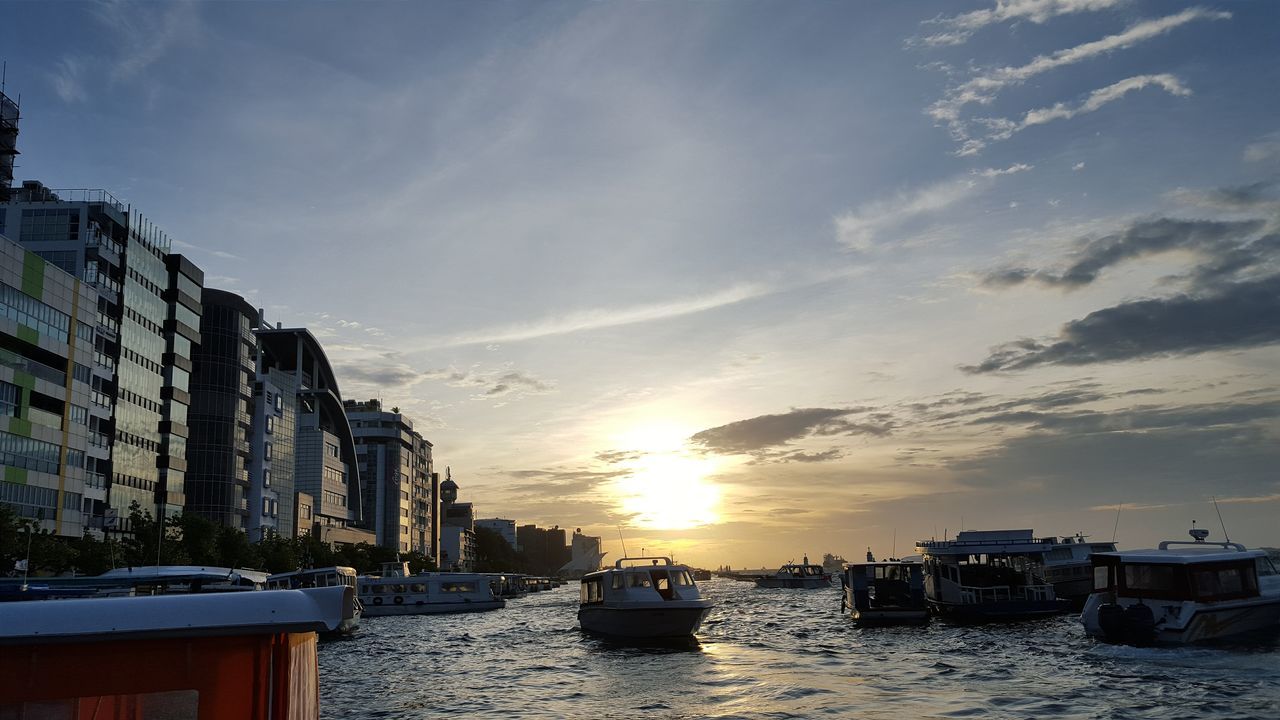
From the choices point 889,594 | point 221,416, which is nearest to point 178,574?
point 889,594

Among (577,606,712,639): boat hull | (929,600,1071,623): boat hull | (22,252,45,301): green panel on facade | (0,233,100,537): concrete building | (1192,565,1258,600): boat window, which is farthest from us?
(22,252,45,301): green panel on facade

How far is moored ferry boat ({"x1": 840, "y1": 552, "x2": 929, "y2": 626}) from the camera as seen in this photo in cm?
5844

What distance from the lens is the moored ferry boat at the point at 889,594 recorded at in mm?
58438

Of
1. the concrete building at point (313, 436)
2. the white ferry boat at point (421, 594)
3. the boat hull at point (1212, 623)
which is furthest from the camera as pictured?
the concrete building at point (313, 436)

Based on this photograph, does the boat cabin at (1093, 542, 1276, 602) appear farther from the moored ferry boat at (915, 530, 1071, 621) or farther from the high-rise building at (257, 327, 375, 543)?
the high-rise building at (257, 327, 375, 543)

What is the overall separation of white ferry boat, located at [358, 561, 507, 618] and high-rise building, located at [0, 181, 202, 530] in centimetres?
2625

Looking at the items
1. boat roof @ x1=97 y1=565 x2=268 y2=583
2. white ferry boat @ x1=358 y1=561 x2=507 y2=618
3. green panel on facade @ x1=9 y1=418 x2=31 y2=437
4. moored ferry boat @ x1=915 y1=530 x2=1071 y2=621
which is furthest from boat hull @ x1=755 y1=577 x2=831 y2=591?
boat roof @ x1=97 y1=565 x2=268 y2=583

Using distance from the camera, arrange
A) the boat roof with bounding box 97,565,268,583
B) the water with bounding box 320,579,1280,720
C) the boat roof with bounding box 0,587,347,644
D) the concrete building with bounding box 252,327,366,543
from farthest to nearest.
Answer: the concrete building with bounding box 252,327,366,543 < the boat roof with bounding box 97,565,268,583 < the water with bounding box 320,579,1280,720 < the boat roof with bounding box 0,587,347,644

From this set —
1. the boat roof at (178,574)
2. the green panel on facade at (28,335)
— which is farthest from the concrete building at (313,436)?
the boat roof at (178,574)

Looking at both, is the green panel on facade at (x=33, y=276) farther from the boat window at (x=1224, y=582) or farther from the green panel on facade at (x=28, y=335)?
the boat window at (x=1224, y=582)

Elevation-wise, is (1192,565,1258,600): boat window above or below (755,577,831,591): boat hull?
above

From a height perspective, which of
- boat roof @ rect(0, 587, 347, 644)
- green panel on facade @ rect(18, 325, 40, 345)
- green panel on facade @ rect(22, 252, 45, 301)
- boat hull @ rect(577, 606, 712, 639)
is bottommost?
boat hull @ rect(577, 606, 712, 639)

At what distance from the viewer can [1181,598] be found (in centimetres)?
4000

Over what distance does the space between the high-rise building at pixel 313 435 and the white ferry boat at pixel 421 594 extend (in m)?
49.6
